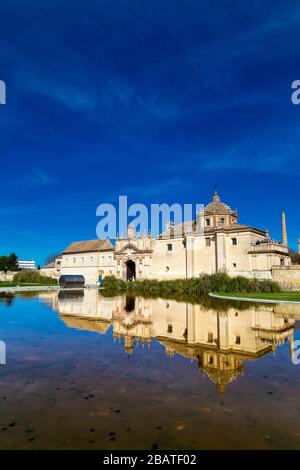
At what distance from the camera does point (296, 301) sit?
2023cm

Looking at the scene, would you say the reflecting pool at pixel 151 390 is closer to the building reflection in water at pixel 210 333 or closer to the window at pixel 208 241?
the building reflection in water at pixel 210 333

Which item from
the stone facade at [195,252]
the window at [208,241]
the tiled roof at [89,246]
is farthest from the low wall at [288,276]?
the tiled roof at [89,246]

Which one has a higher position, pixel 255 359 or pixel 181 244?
pixel 181 244

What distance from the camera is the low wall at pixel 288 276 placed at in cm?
3163

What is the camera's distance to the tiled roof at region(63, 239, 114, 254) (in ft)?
175

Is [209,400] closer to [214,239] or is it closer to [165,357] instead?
[165,357]

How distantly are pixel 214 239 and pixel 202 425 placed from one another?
35.0 meters

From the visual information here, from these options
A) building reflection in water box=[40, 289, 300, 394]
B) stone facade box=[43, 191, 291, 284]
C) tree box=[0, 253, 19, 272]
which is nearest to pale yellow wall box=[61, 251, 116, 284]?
stone facade box=[43, 191, 291, 284]

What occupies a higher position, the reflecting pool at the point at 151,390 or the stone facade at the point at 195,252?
the stone facade at the point at 195,252

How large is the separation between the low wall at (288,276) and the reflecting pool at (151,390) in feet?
73.7

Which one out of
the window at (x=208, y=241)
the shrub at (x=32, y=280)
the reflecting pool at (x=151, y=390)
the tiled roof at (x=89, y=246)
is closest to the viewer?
the reflecting pool at (x=151, y=390)

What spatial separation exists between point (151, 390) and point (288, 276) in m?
29.9

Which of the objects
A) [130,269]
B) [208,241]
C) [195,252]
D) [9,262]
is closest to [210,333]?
[208,241]
